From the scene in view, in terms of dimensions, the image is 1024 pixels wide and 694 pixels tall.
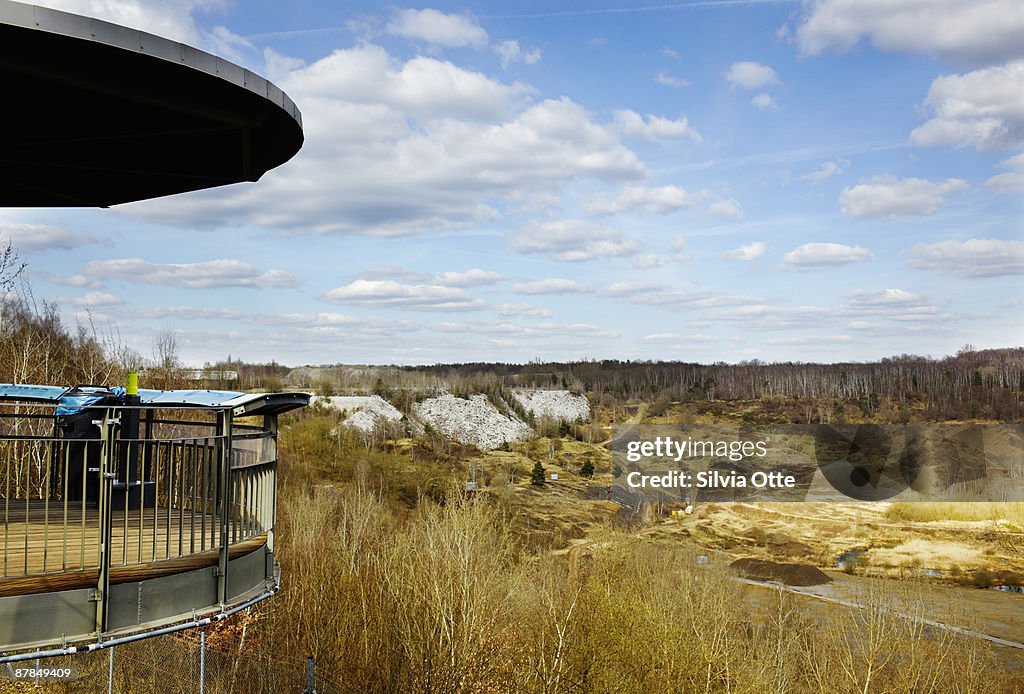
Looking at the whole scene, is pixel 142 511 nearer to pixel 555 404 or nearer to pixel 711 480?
pixel 711 480

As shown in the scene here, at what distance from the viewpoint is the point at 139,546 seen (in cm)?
543

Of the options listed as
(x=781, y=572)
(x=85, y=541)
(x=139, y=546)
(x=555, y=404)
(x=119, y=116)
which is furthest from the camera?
(x=555, y=404)

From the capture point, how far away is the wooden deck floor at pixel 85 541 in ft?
17.5

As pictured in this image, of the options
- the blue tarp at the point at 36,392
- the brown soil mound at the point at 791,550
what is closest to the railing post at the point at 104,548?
the blue tarp at the point at 36,392

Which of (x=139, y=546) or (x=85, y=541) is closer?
(x=139, y=546)

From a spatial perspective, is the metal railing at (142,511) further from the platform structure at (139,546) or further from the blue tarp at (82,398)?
the blue tarp at (82,398)

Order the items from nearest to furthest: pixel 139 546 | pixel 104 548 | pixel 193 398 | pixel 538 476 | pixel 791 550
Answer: pixel 104 548 → pixel 139 546 → pixel 193 398 → pixel 791 550 → pixel 538 476

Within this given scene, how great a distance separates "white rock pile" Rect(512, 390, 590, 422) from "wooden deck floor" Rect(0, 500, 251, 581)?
275ft

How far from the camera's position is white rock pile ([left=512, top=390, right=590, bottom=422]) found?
9273 cm

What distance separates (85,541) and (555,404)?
294 ft

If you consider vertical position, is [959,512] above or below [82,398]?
below

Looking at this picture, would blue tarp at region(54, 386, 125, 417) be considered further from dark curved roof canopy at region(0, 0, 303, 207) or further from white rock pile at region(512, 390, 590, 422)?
white rock pile at region(512, 390, 590, 422)

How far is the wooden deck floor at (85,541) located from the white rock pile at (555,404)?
83697 mm

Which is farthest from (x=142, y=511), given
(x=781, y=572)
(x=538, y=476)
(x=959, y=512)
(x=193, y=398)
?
(x=959, y=512)
